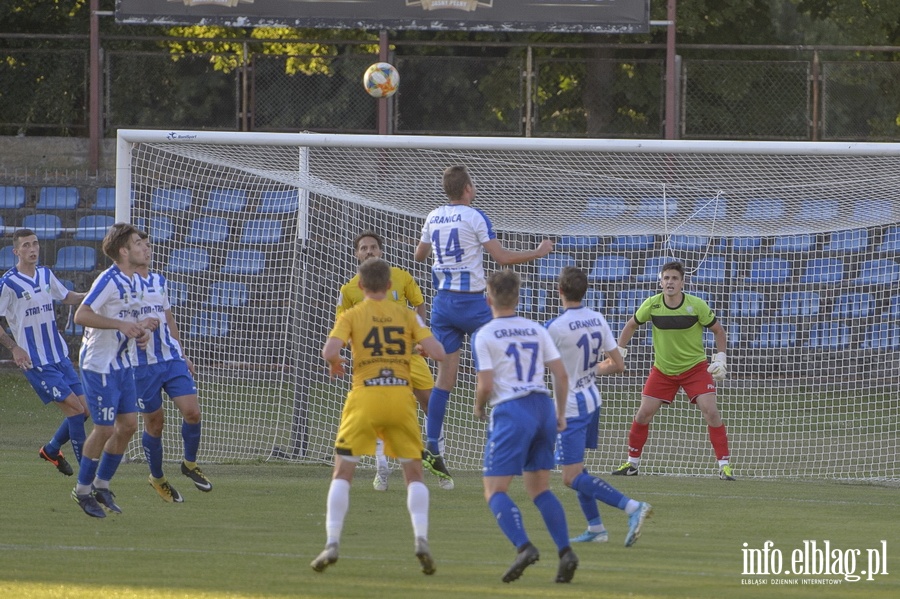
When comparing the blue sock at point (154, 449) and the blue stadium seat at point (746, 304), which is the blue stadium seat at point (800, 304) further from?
the blue sock at point (154, 449)

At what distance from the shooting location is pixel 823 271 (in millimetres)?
15875

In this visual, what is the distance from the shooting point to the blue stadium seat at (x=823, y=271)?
51.4 ft

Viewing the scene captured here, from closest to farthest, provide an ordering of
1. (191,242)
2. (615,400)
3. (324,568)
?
(324,568) < (191,242) < (615,400)

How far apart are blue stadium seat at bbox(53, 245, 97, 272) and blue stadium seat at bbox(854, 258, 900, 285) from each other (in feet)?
37.7

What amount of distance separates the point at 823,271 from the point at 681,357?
5257mm

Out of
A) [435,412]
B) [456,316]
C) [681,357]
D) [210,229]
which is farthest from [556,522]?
[210,229]

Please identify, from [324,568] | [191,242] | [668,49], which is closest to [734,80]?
[668,49]

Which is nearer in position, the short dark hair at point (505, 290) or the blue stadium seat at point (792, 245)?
the short dark hair at point (505, 290)

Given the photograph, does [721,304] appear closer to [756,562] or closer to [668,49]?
[668,49]

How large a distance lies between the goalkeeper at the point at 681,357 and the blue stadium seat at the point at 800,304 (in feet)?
15.2

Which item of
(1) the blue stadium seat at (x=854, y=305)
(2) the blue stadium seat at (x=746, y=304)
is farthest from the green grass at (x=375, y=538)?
(2) the blue stadium seat at (x=746, y=304)

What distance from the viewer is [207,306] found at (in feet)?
43.9

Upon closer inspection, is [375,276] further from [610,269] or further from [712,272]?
[712,272]

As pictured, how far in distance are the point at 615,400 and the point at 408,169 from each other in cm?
387
